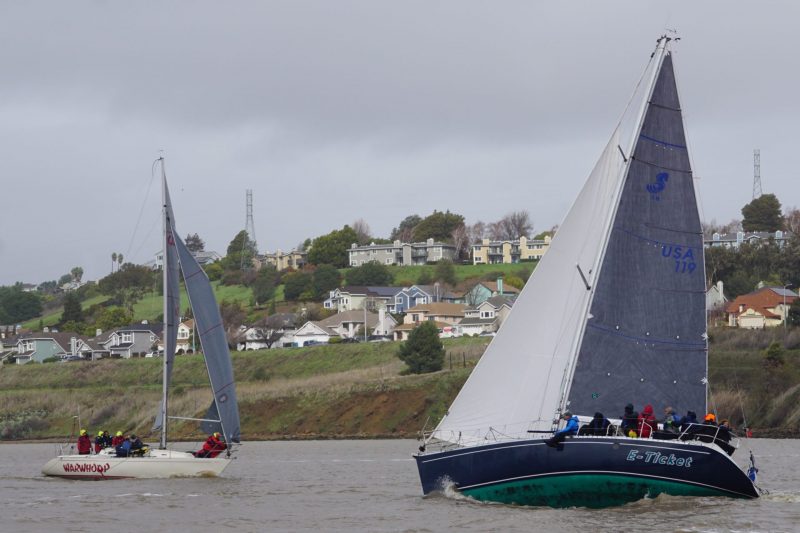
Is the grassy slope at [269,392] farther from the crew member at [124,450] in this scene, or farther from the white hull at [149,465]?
the crew member at [124,450]

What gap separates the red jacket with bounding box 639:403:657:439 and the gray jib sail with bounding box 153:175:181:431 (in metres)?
21.1

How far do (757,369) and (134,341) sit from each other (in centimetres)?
9086

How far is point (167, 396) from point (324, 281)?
132 m

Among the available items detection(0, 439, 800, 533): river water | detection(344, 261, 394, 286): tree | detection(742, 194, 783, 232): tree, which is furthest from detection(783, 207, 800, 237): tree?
detection(0, 439, 800, 533): river water

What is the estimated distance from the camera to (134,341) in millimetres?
152125

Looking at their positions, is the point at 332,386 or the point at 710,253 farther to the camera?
the point at 710,253

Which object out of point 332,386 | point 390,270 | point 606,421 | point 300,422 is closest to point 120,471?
point 606,421

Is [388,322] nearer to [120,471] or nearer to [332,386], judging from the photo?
[332,386]

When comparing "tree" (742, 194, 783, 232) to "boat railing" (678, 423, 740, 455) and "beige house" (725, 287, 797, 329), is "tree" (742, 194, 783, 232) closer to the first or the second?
"beige house" (725, 287, 797, 329)

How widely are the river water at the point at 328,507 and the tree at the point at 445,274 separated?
128 metres

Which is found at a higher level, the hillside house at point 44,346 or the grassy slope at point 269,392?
the hillside house at point 44,346

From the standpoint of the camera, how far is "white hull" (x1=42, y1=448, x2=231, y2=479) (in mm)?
44688

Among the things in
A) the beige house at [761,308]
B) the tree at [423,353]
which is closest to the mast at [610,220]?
the tree at [423,353]

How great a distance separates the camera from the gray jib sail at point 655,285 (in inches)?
1264
